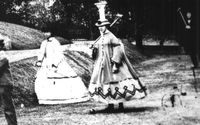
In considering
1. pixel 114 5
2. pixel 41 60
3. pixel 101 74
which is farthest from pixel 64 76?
pixel 114 5

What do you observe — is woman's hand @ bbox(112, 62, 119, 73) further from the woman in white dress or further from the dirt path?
the woman in white dress

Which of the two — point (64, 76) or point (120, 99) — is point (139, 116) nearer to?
point (120, 99)

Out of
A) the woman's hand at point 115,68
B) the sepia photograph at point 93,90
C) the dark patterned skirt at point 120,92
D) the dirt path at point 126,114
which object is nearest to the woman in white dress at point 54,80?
the sepia photograph at point 93,90

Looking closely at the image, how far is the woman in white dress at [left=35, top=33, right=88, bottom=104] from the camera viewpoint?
12125mm

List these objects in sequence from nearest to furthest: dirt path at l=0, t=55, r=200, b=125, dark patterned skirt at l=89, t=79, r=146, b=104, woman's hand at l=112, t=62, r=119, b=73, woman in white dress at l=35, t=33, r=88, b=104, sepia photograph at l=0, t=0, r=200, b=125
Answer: dirt path at l=0, t=55, r=200, b=125 < sepia photograph at l=0, t=0, r=200, b=125 < dark patterned skirt at l=89, t=79, r=146, b=104 < woman's hand at l=112, t=62, r=119, b=73 < woman in white dress at l=35, t=33, r=88, b=104

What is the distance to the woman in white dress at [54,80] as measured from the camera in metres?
12.1

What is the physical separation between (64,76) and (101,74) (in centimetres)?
210

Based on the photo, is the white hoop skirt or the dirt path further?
the white hoop skirt

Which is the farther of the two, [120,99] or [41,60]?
[41,60]

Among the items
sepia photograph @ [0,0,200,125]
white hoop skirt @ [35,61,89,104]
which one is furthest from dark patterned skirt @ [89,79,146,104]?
white hoop skirt @ [35,61,89,104]

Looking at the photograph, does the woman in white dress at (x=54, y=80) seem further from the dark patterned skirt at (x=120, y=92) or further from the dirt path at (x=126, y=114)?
the dark patterned skirt at (x=120, y=92)

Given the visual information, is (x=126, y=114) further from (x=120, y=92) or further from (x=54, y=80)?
(x=54, y=80)

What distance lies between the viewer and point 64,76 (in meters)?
12.2

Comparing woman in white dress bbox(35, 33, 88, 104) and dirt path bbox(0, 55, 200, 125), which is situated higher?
woman in white dress bbox(35, 33, 88, 104)
